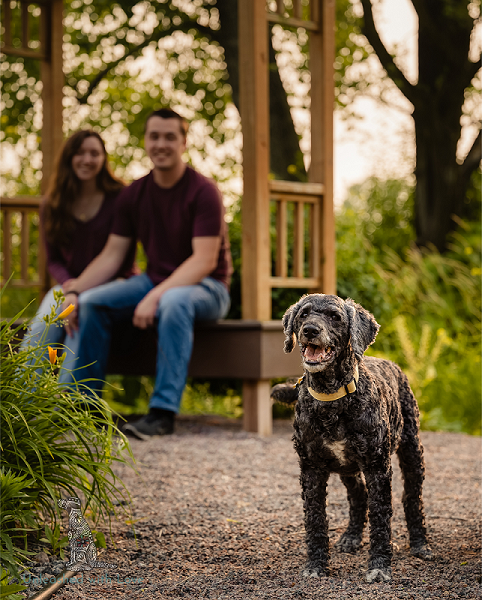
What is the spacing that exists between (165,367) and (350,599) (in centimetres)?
245

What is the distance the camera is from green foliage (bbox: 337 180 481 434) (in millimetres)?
5809

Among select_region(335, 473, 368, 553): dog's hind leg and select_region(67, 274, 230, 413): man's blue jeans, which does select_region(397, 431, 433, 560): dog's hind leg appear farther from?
select_region(67, 274, 230, 413): man's blue jeans

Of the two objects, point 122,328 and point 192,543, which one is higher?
point 122,328

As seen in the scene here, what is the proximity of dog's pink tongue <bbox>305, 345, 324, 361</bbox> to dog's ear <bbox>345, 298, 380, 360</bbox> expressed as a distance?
0.33ft

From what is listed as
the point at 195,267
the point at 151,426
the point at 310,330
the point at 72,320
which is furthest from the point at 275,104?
the point at 310,330

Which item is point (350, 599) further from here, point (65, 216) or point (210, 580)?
point (65, 216)

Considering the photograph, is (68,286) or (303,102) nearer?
(68,286)

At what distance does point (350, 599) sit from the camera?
2.00 metres

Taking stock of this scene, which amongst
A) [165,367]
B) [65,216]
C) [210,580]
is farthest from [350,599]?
[65,216]

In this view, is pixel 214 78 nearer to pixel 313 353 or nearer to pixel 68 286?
pixel 68 286

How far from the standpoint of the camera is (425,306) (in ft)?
24.7

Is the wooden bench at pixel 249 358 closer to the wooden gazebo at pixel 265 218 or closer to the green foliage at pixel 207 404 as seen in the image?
the wooden gazebo at pixel 265 218

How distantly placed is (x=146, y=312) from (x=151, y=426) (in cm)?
67

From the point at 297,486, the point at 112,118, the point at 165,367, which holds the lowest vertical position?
the point at 297,486
